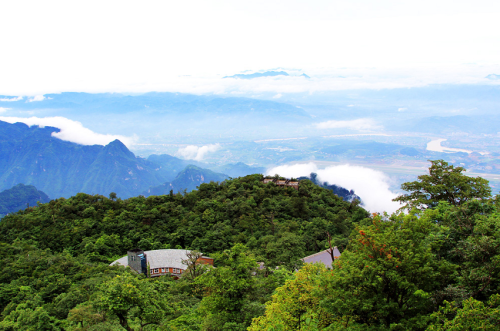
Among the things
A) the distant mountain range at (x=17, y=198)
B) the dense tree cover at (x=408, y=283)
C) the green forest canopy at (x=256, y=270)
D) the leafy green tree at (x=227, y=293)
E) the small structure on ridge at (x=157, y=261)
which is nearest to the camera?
the dense tree cover at (x=408, y=283)

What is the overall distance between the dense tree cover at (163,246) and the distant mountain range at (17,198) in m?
100

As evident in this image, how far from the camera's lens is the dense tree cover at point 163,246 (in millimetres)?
17016

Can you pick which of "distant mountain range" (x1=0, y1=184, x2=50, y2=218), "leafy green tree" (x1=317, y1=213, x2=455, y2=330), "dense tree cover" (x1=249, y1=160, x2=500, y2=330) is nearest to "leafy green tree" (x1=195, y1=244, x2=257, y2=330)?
"dense tree cover" (x1=249, y1=160, x2=500, y2=330)

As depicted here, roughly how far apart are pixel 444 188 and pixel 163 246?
3458 cm

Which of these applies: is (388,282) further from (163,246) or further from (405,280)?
(163,246)

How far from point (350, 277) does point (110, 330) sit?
1318 centimetres

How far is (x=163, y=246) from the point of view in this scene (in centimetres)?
4328

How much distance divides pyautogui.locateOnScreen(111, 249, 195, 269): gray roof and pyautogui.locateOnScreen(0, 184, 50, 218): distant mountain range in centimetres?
11554

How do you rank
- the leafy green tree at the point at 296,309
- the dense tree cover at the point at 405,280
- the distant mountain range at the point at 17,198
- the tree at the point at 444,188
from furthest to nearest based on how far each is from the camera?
1. the distant mountain range at the point at 17,198
2. the tree at the point at 444,188
3. the leafy green tree at the point at 296,309
4. the dense tree cover at the point at 405,280

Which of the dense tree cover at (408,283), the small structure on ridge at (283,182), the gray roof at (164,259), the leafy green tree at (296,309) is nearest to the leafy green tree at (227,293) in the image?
the leafy green tree at (296,309)

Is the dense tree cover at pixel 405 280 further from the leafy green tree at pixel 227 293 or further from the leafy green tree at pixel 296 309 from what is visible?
the leafy green tree at pixel 227 293

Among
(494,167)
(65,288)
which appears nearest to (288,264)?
(65,288)

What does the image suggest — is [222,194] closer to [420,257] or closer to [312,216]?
[312,216]

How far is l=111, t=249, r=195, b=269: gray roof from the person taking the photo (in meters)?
36.5
